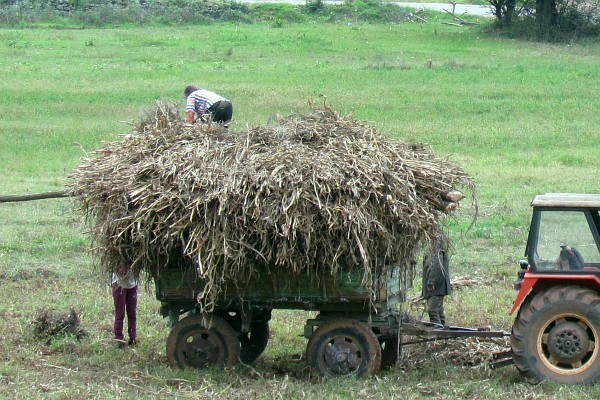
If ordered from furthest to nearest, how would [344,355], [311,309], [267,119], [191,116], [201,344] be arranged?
[267,119], [191,116], [201,344], [311,309], [344,355]

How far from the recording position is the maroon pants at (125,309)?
31.0ft

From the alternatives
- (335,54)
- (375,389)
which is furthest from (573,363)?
(335,54)

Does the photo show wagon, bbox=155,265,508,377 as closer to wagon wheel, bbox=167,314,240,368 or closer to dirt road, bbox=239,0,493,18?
wagon wheel, bbox=167,314,240,368

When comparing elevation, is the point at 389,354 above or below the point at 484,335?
below

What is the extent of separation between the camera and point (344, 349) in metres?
8.30

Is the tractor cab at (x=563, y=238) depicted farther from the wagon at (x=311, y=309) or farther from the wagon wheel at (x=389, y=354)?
the wagon wheel at (x=389, y=354)

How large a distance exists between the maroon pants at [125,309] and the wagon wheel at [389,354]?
224 centimetres

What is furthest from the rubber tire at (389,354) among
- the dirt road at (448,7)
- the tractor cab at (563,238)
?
the dirt road at (448,7)

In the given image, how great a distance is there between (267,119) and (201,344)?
1142cm

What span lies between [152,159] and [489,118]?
16199mm

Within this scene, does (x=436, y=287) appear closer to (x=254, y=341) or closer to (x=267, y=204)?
(x=254, y=341)

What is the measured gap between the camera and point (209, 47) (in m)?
33.4

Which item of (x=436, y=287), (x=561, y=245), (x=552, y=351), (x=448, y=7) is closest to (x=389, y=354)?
(x=436, y=287)

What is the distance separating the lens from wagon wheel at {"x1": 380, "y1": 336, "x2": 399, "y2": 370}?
28.9ft
